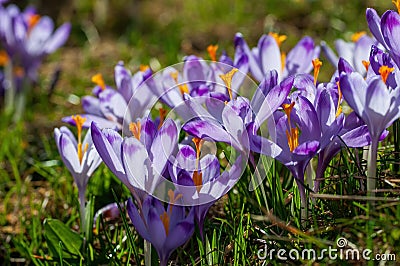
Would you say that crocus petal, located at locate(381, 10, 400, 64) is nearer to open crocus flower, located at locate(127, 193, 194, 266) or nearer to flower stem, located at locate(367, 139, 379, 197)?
flower stem, located at locate(367, 139, 379, 197)

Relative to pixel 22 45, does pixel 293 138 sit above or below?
below

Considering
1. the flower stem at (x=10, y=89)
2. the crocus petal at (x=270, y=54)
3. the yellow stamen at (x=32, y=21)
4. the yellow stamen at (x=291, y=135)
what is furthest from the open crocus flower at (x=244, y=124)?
the flower stem at (x=10, y=89)

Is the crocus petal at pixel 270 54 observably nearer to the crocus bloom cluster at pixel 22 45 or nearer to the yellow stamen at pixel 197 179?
the yellow stamen at pixel 197 179

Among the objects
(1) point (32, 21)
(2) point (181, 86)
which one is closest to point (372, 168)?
(2) point (181, 86)

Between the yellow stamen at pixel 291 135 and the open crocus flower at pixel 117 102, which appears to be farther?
the open crocus flower at pixel 117 102

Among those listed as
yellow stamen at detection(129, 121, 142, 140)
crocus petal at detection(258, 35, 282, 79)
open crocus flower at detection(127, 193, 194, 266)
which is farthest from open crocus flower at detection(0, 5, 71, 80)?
open crocus flower at detection(127, 193, 194, 266)

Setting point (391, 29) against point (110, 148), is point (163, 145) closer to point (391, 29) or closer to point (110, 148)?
point (110, 148)

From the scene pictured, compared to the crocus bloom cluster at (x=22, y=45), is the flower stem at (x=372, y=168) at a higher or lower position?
lower
